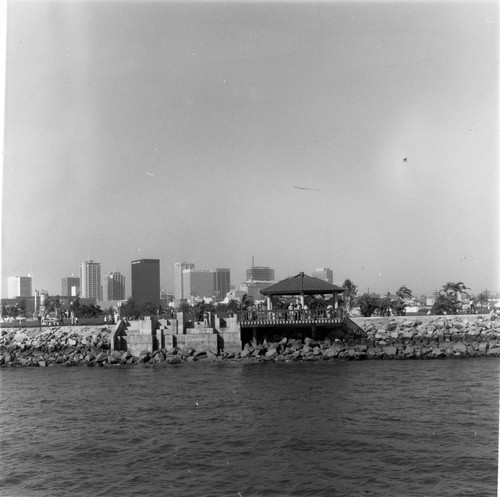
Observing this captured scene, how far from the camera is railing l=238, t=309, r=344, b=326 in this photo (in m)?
39.8

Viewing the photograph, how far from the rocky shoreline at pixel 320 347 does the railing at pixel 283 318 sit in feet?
3.99

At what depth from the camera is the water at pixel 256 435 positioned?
46.4 ft

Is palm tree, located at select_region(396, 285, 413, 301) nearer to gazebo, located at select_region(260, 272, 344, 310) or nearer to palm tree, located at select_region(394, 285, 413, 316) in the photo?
palm tree, located at select_region(394, 285, 413, 316)

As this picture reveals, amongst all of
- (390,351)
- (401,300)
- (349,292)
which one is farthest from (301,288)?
(349,292)

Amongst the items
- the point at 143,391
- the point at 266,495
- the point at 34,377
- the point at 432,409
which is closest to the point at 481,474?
the point at 266,495

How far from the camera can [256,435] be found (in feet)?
59.7

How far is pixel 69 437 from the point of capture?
18844 millimetres

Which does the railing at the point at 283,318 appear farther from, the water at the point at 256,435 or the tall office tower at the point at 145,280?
the tall office tower at the point at 145,280

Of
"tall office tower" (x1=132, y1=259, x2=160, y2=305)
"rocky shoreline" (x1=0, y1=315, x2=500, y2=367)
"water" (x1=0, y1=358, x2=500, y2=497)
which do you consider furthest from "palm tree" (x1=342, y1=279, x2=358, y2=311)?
"tall office tower" (x1=132, y1=259, x2=160, y2=305)

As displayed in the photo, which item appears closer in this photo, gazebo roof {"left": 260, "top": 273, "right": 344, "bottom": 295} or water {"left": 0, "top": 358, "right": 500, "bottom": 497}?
water {"left": 0, "top": 358, "right": 500, "bottom": 497}

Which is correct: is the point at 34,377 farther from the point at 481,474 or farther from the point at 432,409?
the point at 481,474

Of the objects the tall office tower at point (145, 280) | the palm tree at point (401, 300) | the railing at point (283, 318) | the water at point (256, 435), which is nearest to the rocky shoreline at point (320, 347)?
the railing at point (283, 318)

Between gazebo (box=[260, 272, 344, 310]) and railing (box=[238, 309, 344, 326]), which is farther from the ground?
gazebo (box=[260, 272, 344, 310])

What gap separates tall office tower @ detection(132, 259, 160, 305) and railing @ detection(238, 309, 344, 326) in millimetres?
134971
